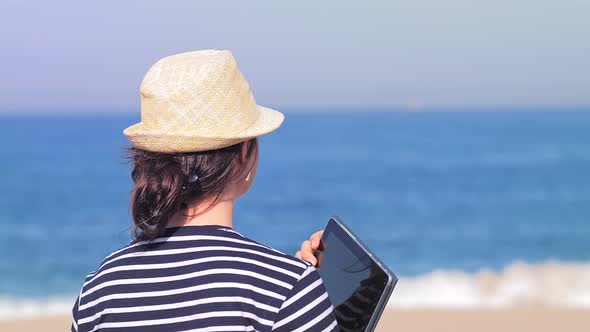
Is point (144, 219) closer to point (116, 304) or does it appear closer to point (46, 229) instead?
point (116, 304)

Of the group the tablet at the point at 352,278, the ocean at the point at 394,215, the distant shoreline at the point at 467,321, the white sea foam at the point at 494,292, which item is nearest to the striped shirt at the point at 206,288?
the tablet at the point at 352,278

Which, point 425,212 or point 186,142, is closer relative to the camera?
point 186,142

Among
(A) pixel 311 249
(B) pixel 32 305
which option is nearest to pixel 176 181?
(A) pixel 311 249

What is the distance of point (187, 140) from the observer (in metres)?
1.58

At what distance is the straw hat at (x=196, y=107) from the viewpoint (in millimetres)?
1604

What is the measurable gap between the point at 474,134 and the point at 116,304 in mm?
55832

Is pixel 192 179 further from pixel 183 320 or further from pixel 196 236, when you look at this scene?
pixel 183 320

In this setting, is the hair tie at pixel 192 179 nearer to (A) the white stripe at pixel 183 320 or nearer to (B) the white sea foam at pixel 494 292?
(A) the white stripe at pixel 183 320

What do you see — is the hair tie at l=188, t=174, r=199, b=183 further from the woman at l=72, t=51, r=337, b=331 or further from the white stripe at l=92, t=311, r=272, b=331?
the white stripe at l=92, t=311, r=272, b=331

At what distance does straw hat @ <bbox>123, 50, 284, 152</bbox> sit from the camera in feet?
5.26

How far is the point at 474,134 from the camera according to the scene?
183 feet

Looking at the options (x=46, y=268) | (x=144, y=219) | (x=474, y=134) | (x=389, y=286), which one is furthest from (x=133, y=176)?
(x=474, y=134)

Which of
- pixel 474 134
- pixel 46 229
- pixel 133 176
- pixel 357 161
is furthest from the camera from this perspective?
pixel 474 134

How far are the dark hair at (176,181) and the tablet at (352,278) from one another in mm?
324
